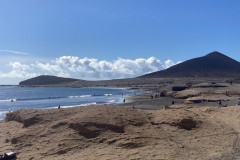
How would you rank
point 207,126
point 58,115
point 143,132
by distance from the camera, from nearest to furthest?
point 143,132, point 207,126, point 58,115

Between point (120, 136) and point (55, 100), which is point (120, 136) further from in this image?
point (55, 100)

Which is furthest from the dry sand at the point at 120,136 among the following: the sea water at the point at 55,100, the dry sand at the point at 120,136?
the sea water at the point at 55,100

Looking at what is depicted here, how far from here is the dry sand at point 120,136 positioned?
40.1 feet

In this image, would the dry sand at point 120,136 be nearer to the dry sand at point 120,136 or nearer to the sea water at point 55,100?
the dry sand at point 120,136

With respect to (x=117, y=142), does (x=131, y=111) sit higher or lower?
higher

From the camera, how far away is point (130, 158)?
1151cm

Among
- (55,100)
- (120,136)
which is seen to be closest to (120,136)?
(120,136)

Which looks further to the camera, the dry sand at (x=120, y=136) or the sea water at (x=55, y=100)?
the sea water at (x=55, y=100)

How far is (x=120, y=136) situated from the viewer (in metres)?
14.0

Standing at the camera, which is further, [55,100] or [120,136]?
[55,100]

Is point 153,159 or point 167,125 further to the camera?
point 167,125

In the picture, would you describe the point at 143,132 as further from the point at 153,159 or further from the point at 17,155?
the point at 17,155

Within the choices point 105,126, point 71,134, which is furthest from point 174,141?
point 71,134

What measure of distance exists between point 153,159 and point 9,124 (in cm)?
1320
